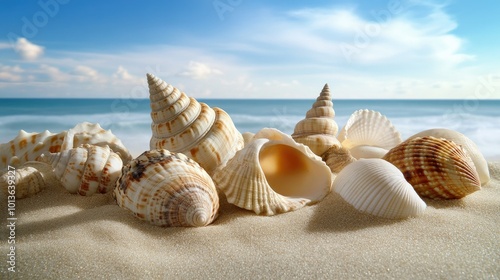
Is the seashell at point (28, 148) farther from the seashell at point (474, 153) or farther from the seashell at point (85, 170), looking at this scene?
the seashell at point (474, 153)

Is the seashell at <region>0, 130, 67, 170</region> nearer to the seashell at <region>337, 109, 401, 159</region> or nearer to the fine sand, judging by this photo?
the fine sand

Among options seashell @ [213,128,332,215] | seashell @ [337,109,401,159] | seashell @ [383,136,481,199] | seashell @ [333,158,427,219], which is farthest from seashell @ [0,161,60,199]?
seashell @ [337,109,401,159]

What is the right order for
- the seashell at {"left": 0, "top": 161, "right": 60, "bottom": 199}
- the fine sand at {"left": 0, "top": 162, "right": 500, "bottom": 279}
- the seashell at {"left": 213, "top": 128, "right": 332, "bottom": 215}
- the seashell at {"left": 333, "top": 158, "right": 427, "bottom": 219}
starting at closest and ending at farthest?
the fine sand at {"left": 0, "top": 162, "right": 500, "bottom": 279}, the seashell at {"left": 333, "top": 158, "right": 427, "bottom": 219}, the seashell at {"left": 213, "top": 128, "right": 332, "bottom": 215}, the seashell at {"left": 0, "top": 161, "right": 60, "bottom": 199}

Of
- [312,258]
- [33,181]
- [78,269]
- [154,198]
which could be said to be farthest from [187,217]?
[33,181]

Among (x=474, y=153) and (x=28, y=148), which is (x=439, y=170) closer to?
(x=474, y=153)

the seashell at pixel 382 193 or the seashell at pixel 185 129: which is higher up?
the seashell at pixel 185 129

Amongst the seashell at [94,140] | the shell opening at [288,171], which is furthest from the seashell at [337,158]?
the seashell at [94,140]

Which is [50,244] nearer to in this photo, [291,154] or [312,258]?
[312,258]
